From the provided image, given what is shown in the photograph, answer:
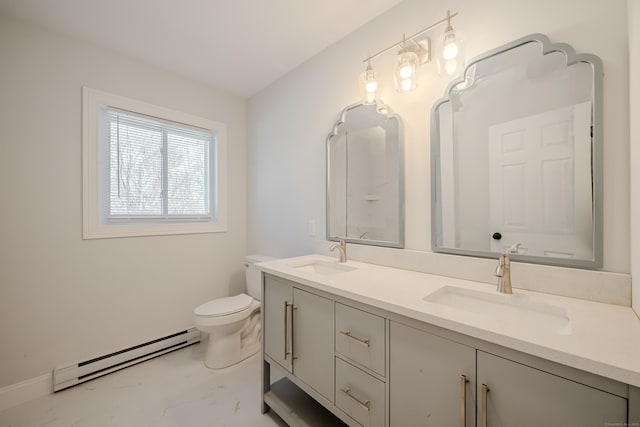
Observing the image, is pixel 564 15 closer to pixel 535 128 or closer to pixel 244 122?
pixel 535 128

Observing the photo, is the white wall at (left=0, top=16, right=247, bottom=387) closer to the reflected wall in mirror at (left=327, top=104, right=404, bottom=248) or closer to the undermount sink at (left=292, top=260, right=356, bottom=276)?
the undermount sink at (left=292, top=260, right=356, bottom=276)

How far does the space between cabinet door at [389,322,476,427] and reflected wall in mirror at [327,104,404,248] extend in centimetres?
67

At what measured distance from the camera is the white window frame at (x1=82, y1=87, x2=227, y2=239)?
5.95 ft

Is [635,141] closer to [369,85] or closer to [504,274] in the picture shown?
[504,274]

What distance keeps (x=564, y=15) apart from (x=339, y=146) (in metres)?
1.20

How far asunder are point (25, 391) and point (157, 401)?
32.6 inches

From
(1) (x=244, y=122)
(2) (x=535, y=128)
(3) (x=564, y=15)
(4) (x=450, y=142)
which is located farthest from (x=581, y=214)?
(1) (x=244, y=122)

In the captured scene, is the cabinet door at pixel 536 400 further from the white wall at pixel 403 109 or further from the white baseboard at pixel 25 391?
the white baseboard at pixel 25 391

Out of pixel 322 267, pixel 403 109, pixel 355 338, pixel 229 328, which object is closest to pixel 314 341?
pixel 355 338

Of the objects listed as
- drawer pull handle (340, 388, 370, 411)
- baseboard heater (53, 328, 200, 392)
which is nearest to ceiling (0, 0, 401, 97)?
drawer pull handle (340, 388, 370, 411)

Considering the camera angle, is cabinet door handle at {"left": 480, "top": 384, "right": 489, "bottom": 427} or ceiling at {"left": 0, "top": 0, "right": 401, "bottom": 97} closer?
cabinet door handle at {"left": 480, "top": 384, "right": 489, "bottom": 427}

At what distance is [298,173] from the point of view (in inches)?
83.9

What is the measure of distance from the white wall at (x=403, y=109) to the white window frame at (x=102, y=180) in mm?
423

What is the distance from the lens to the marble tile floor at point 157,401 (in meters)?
1.43
